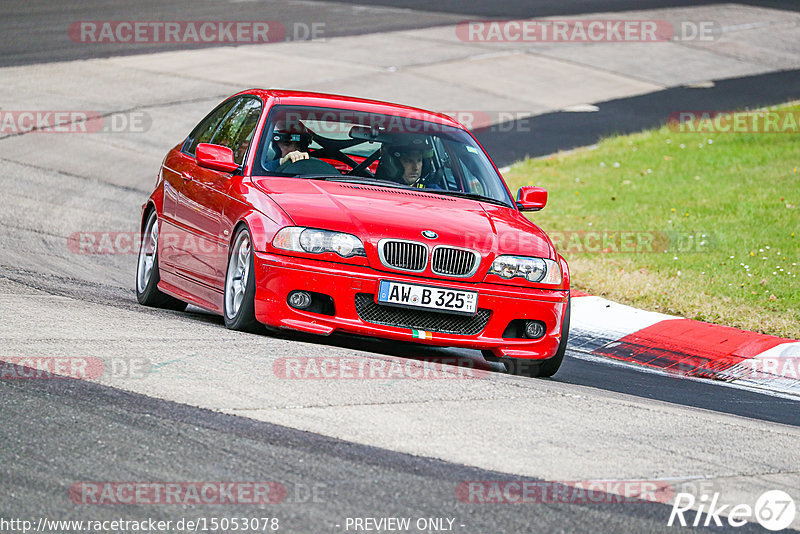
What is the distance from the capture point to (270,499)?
4.66m

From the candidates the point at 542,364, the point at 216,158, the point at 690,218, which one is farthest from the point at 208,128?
the point at 690,218

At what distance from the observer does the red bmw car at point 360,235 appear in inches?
293

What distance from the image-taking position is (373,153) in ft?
28.7

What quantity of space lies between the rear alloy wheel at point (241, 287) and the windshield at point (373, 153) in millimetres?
709

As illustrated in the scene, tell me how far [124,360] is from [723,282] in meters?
6.90

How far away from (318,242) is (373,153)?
1.50 m

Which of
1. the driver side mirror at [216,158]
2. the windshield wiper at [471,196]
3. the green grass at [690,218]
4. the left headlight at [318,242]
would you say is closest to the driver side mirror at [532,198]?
the windshield wiper at [471,196]

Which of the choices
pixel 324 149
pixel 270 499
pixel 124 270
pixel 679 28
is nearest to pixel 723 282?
pixel 324 149

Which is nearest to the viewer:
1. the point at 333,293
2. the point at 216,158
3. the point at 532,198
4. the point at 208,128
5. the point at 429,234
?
the point at 333,293

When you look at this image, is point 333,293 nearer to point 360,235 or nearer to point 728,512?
point 360,235

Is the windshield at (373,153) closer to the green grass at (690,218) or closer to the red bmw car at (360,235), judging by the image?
the red bmw car at (360,235)

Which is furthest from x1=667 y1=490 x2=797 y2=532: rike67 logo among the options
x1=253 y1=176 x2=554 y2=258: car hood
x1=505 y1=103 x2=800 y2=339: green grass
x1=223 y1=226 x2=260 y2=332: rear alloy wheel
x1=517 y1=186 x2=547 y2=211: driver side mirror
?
x1=505 y1=103 x2=800 y2=339: green grass

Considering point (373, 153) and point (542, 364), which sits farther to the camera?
point (373, 153)

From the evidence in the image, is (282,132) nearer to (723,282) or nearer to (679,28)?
(723,282)
